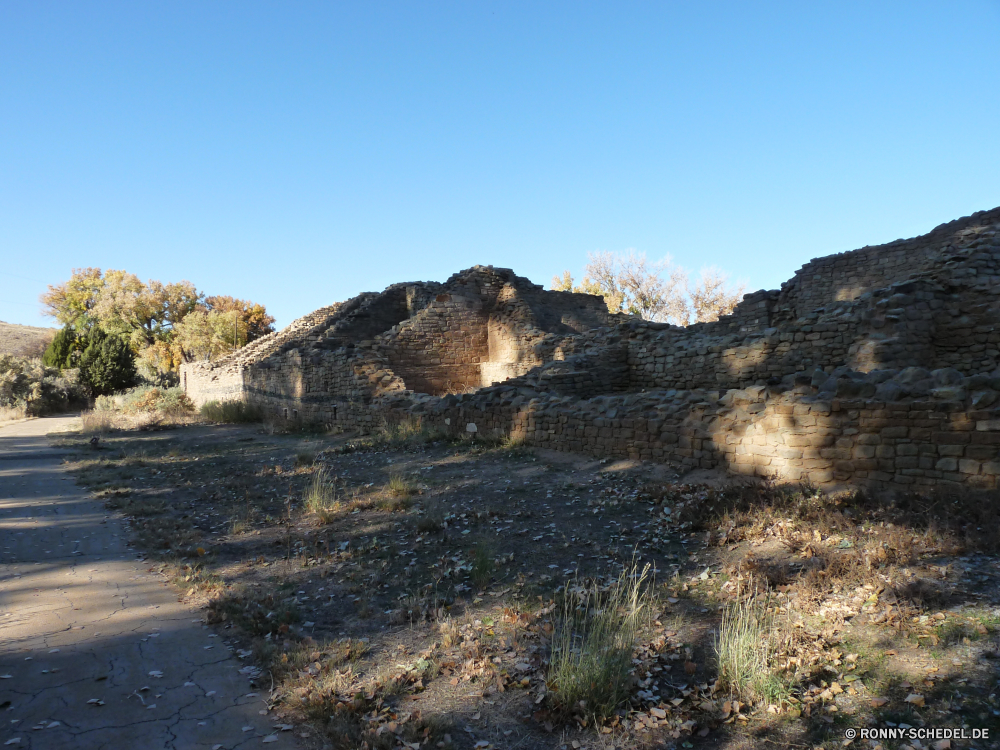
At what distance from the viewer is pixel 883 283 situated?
12969 mm

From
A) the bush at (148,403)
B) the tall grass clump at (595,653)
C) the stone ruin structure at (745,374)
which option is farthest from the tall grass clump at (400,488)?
the bush at (148,403)

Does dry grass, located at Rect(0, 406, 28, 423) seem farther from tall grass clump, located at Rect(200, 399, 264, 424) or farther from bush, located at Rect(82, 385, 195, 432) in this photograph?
tall grass clump, located at Rect(200, 399, 264, 424)

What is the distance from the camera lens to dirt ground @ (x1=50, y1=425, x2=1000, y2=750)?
10.6ft

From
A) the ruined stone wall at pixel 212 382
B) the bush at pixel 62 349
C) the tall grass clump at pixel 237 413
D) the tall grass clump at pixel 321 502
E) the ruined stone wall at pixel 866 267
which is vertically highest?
the bush at pixel 62 349

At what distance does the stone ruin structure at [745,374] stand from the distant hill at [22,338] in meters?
44.6

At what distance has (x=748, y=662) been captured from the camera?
349 centimetres

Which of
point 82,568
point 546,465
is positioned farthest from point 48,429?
point 546,465

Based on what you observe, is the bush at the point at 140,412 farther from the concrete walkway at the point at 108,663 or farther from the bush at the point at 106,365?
the concrete walkway at the point at 108,663

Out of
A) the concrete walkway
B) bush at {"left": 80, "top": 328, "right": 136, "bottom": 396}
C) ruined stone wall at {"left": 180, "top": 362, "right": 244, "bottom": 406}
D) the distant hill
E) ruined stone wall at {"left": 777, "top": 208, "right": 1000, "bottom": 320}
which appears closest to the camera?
the concrete walkway

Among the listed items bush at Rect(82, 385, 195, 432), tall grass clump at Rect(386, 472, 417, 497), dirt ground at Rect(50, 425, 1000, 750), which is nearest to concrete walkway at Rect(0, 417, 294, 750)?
dirt ground at Rect(50, 425, 1000, 750)

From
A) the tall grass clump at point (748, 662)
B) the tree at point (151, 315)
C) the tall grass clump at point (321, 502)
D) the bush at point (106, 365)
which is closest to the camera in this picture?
the tall grass clump at point (748, 662)

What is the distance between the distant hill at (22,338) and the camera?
5275cm

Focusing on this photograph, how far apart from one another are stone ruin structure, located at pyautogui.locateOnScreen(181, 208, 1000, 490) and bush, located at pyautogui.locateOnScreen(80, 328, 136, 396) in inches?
610

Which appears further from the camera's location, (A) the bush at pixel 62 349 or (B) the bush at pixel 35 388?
(A) the bush at pixel 62 349
